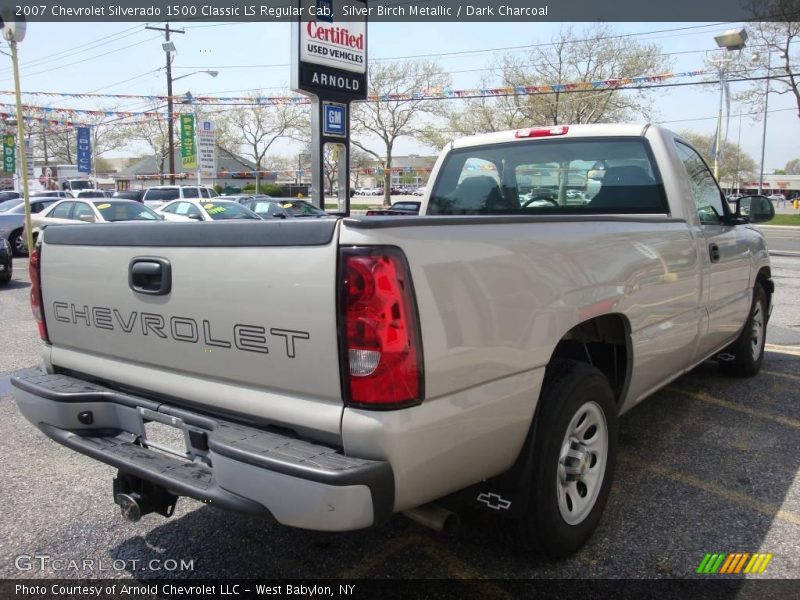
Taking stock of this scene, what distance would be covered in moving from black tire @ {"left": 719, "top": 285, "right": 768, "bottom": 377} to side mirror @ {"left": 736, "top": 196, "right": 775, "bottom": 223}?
0.73 m

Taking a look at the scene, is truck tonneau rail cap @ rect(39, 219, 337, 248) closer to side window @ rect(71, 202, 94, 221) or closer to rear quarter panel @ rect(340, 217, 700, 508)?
rear quarter panel @ rect(340, 217, 700, 508)

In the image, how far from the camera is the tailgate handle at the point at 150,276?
91.7 inches

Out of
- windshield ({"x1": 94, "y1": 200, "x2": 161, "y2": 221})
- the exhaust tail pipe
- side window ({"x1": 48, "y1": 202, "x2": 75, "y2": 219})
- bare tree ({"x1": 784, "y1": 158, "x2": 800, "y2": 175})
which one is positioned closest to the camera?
the exhaust tail pipe

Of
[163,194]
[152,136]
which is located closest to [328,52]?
[163,194]

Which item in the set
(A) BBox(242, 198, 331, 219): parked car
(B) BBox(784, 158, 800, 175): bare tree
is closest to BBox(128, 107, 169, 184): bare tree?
(A) BBox(242, 198, 331, 219): parked car

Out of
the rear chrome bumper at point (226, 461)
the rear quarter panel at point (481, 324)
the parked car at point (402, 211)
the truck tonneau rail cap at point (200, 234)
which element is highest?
the parked car at point (402, 211)

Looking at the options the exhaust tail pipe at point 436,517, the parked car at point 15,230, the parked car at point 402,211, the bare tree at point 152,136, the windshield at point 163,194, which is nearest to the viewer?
the exhaust tail pipe at point 436,517

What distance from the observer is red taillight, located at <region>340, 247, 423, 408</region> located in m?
1.84

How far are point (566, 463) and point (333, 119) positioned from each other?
27.1ft

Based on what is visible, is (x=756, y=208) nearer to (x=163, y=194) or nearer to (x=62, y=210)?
(x=62, y=210)

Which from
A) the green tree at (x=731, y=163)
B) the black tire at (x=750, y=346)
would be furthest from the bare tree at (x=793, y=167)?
the black tire at (x=750, y=346)

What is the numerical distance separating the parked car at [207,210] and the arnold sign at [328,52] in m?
7.75

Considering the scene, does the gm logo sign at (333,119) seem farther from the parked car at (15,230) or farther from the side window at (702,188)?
the parked car at (15,230)

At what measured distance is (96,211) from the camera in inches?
582
